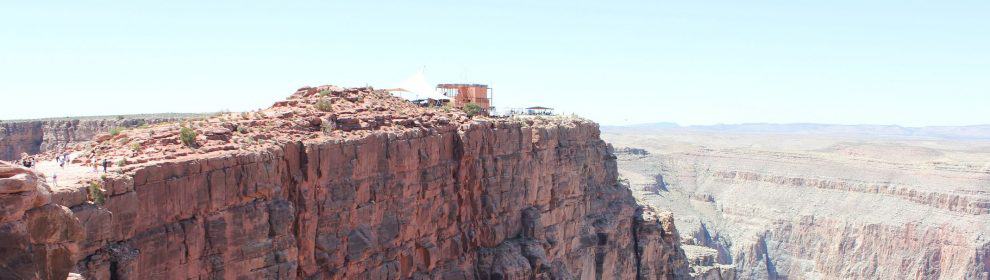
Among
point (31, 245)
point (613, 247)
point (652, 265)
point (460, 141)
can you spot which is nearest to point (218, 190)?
point (31, 245)

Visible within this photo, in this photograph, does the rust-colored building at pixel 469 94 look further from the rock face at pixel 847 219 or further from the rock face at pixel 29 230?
the rock face at pixel 847 219

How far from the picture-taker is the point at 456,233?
47031 millimetres

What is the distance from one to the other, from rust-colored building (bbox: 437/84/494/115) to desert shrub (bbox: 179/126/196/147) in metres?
27.3

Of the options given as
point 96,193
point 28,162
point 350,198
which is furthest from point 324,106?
point 96,193

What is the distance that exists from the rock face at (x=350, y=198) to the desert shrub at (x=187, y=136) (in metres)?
0.29

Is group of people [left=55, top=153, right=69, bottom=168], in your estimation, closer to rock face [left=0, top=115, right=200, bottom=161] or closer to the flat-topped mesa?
the flat-topped mesa

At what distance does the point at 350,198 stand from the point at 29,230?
66.4 ft

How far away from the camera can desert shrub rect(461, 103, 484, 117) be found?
173 feet

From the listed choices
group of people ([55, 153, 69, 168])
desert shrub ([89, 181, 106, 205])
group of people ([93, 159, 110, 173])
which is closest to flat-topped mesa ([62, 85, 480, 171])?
group of people ([93, 159, 110, 173])

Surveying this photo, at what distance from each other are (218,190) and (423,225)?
49.2ft

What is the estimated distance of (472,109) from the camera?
53.9 m

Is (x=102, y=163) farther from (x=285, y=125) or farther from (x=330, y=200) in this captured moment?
(x=330, y=200)

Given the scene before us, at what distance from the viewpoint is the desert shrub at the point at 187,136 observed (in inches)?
1207

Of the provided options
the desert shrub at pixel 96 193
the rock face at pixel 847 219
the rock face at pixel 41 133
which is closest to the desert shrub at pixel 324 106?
the desert shrub at pixel 96 193
